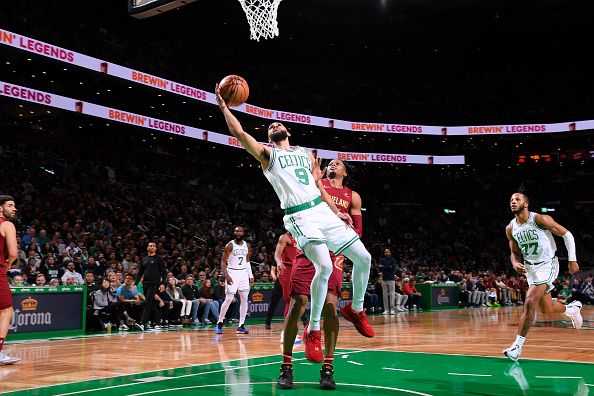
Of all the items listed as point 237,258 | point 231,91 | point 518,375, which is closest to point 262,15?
point 237,258

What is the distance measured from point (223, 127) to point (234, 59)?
433cm

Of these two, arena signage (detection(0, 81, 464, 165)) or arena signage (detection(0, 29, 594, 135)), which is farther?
arena signage (detection(0, 81, 464, 165))

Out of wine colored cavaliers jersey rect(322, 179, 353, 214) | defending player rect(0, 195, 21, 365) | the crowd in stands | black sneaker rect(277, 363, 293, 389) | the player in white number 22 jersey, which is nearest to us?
black sneaker rect(277, 363, 293, 389)

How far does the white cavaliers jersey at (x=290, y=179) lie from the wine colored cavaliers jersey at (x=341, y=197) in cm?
79

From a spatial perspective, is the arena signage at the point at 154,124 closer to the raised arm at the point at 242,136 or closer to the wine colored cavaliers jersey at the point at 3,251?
the wine colored cavaliers jersey at the point at 3,251

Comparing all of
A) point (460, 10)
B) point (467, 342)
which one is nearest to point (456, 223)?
point (460, 10)

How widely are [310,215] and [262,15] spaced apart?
21.4ft

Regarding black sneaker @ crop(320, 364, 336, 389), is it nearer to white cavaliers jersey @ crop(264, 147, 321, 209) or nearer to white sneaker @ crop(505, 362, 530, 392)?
white cavaliers jersey @ crop(264, 147, 321, 209)

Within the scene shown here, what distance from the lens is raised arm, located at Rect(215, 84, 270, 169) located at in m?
5.19

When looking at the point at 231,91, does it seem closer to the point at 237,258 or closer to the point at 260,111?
the point at 237,258

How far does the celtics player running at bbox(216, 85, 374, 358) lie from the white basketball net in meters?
5.53

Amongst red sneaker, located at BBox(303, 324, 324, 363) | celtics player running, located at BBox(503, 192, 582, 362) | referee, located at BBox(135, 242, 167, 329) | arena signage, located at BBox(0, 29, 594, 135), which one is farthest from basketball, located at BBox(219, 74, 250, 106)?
arena signage, located at BBox(0, 29, 594, 135)

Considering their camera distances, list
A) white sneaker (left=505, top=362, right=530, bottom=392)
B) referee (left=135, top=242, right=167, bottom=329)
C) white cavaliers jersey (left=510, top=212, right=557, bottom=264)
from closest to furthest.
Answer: white sneaker (left=505, top=362, right=530, bottom=392) < white cavaliers jersey (left=510, top=212, right=557, bottom=264) < referee (left=135, top=242, right=167, bottom=329)

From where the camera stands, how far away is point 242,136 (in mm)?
5207
